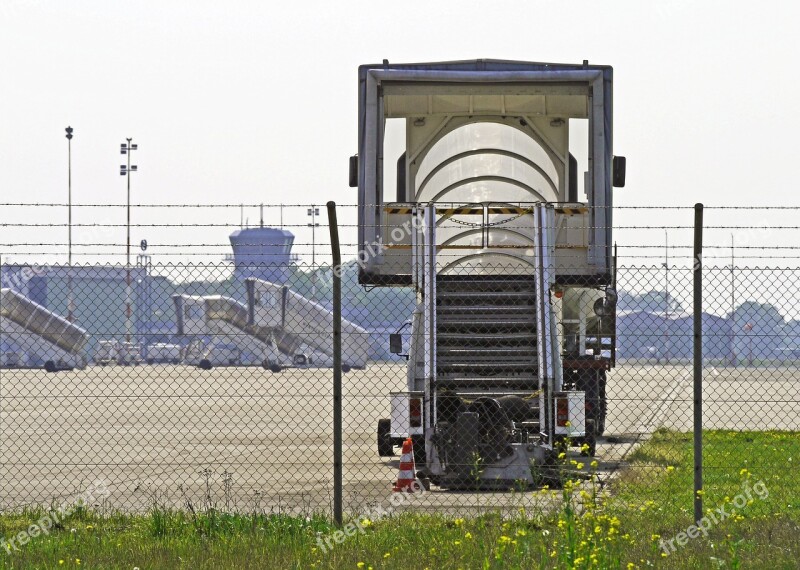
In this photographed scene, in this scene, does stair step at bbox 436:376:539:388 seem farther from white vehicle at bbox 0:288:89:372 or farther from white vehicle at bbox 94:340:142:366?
white vehicle at bbox 0:288:89:372

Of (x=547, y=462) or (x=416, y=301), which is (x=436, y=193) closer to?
(x=416, y=301)

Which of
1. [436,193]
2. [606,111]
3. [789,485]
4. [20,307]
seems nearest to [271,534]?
[789,485]

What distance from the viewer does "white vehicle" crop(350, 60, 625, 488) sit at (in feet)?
45.6

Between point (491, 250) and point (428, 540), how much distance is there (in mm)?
9359

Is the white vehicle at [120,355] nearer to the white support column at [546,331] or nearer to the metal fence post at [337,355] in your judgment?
the white support column at [546,331]

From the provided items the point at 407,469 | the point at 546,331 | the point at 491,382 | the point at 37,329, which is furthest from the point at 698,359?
the point at 37,329

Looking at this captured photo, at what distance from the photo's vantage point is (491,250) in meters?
18.0

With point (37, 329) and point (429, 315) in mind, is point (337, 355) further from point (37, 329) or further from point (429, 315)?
point (37, 329)

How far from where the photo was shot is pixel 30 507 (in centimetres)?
1177

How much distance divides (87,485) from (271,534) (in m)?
6.58

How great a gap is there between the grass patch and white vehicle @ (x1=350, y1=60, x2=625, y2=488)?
6.30ft

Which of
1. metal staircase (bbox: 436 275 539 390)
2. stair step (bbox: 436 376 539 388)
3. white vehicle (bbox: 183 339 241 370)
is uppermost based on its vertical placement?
metal staircase (bbox: 436 275 539 390)

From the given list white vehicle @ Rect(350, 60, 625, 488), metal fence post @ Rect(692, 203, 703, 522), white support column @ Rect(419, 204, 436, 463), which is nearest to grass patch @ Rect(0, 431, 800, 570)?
metal fence post @ Rect(692, 203, 703, 522)

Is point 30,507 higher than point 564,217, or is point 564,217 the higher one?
point 564,217
